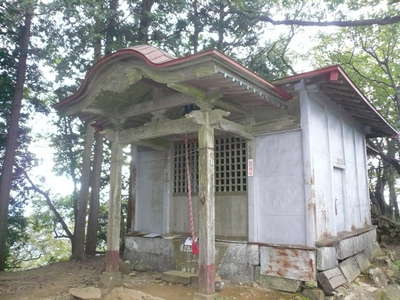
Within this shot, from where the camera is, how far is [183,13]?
1187 cm

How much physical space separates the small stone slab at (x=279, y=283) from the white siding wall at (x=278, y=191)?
0.65 meters

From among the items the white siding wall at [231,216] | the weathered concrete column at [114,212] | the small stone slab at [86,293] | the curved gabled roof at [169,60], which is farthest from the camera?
the white siding wall at [231,216]

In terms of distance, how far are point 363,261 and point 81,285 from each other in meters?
6.27

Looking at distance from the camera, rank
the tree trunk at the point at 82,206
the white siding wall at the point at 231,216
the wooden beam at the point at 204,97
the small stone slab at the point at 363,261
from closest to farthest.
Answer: the wooden beam at the point at 204,97, the white siding wall at the point at 231,216, the small stone slab at the point at 363,261, the tree trunk at the point at 82,206

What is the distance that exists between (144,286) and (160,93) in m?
3.70

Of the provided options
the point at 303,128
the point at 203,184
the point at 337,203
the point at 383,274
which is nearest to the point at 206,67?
the point at 203,184

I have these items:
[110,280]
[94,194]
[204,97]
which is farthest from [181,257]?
[94,194]

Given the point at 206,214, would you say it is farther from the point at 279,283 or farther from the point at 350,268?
the point at 350,268

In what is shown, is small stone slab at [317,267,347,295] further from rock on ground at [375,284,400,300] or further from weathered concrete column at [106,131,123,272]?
weathered concrete column at [106,131,123,272]

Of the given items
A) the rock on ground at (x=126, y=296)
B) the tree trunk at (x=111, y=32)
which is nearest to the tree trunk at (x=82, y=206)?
the tree trunk at (x=111, y=32)

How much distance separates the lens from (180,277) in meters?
6.13

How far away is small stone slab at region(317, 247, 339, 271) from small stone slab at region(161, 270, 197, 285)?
88.8 inches

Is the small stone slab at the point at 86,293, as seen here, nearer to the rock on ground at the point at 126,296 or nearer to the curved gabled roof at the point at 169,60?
the rock on ground at the point at 126,296

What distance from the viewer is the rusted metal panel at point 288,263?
17.8 feet
